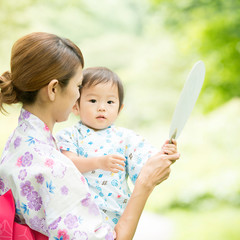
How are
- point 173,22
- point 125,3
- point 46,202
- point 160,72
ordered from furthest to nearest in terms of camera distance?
point 125,3, point 160,72, point 173,22, point 46,202

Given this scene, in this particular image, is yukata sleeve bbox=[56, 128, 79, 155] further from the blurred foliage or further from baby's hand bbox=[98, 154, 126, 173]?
the blurred foliage

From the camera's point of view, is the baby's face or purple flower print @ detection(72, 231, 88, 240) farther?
the baby's face

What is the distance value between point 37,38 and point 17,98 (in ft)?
0.68

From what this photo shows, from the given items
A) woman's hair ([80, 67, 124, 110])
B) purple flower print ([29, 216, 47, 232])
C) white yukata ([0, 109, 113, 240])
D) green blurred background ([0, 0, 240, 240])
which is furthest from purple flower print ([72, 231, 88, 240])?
green blurred background ([0, 0, 240, 240])

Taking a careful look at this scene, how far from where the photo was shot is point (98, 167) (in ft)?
4.40

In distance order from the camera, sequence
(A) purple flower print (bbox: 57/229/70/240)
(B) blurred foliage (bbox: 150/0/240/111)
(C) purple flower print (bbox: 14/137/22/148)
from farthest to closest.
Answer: (B) blurred foliage (bbox: 150/0/240/111), (C) purple flower print (bbox: 14/137/22/148), (A) purple flower print (bbox: 57/229/70/240)

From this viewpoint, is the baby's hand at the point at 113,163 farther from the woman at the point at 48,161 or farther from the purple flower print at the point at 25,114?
the purple flower print at the point at 25,114

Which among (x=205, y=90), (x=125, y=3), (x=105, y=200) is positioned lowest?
(x=105, y=200)

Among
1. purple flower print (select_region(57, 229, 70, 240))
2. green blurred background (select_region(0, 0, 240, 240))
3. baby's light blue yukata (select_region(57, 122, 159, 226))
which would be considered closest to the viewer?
purple flower print (select_region(57, 229, 70, 240))

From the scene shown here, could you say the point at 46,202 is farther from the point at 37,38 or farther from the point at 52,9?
the point at 52,9

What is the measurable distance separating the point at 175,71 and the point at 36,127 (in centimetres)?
629

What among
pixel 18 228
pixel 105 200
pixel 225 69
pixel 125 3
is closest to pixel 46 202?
pixel 18 228

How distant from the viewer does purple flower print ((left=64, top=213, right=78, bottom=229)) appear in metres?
1.18

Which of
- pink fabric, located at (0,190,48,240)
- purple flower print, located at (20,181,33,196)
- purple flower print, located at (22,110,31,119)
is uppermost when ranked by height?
purple flower print, located at (22,110,31,119)
